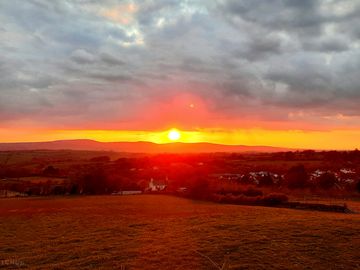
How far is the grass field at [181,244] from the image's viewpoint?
19984 millimetres

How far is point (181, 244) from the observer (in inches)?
945

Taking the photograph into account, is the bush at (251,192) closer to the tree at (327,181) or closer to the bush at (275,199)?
the bush at (275,199)

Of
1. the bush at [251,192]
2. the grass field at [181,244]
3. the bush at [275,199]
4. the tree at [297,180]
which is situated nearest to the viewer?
the grass field at [181,244]

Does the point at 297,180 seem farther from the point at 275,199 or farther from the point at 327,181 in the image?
the point at 275,199

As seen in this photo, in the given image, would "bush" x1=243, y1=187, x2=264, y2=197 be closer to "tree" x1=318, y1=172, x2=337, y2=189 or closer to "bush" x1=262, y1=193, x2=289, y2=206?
"bush" x1=262, y1=193, x2=289, y2=206

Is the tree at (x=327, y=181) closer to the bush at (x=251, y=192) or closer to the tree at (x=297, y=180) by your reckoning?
the tree at (x=297, y=180)

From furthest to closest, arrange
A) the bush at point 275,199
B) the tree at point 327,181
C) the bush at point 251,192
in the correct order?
the tree at point 327,181 < the bush at point 251,192 < the bush at point 275,199

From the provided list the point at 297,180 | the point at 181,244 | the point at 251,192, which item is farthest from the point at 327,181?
the point at 181,244

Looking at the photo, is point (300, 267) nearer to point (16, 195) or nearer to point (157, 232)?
point (157, 232)

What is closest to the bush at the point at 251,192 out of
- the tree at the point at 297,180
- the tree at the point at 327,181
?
the tree at the point at 297,180

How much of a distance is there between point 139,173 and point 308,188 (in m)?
49.4

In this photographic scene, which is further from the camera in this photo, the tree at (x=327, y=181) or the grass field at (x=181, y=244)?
the tree at (x=327, y=181)

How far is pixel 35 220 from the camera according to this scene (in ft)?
130

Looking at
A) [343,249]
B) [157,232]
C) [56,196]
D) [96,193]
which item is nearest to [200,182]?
[96,193]
